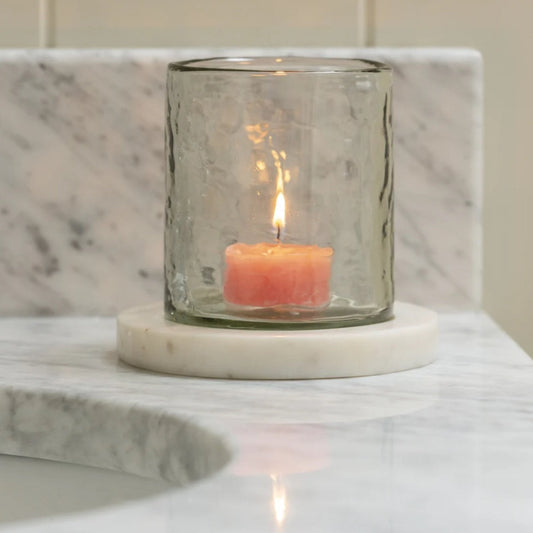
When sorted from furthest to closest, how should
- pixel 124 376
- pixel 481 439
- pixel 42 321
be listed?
pixel 42 321
pixel 124 376
pixel 481 439

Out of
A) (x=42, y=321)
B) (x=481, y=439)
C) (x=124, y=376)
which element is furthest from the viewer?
(x=42, y=321)

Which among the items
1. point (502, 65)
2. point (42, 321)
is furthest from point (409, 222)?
point (42, 321)

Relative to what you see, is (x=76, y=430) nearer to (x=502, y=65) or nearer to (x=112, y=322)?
(x=112, y=322)

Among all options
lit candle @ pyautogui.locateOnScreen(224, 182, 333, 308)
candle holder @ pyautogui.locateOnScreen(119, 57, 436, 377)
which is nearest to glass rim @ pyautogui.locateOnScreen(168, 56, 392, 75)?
candle holder @ pyautogui.locateOnScreen(119, 57, 436, 377)

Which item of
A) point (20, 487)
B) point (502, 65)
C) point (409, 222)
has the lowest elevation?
point (20, 487)

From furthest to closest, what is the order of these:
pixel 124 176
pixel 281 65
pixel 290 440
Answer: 1. pixel 124 176
2. pixel 281 65
3. pixel 290 440

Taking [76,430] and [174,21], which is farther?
[174,21]

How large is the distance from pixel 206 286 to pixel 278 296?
0.05m

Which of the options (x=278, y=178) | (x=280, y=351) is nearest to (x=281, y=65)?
(x=278, y=178)

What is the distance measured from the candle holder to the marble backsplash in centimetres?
13

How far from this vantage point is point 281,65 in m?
0.64

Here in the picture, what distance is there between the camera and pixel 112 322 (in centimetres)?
74

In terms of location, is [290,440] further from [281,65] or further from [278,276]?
[281,65]

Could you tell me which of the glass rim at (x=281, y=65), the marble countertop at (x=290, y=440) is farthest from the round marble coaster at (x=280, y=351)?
the glass rim at (x=281, y=65)
